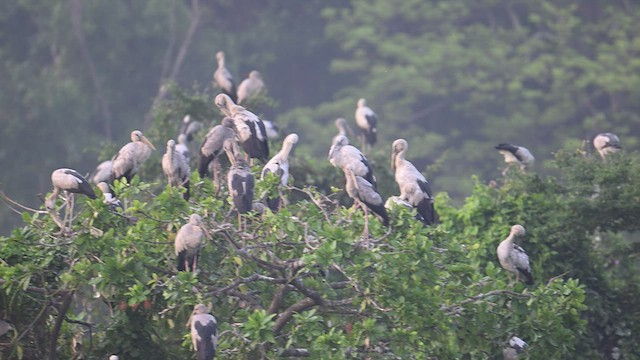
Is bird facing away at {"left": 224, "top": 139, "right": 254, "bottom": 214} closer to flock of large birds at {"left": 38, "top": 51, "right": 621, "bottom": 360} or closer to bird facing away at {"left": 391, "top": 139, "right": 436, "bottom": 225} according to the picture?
flock of large birds at {"left": 38, "top": 51, "right": 621, "bottom": 360}

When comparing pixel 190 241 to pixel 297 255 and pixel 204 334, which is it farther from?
pixel 297 255

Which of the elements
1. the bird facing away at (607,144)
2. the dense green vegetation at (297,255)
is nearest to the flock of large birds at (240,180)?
the dense green vegetation at (297,255)

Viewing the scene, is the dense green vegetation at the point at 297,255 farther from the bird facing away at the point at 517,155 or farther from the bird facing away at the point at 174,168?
the bird facing away at the point at 517,155

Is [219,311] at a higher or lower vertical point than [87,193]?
lower

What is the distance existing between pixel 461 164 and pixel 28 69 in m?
8.01

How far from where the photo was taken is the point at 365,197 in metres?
7.55

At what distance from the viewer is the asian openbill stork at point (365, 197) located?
7.26m

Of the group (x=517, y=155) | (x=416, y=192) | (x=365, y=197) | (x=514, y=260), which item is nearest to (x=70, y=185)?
(x=365, y=197)

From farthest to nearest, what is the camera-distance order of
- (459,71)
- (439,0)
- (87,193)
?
(439,0), (459,71), (87,193)

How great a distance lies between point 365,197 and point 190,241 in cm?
134

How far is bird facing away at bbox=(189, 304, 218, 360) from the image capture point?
642cm

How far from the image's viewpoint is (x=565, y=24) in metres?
23.1

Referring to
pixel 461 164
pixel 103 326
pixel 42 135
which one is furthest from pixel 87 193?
pixel 461 164

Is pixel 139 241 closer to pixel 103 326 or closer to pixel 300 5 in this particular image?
pixel 103 326
